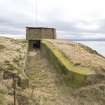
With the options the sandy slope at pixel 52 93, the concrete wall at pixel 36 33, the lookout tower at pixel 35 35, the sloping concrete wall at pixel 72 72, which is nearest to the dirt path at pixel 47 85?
the sandy slope at pixel 52 93

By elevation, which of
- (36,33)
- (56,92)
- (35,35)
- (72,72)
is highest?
(36,33)

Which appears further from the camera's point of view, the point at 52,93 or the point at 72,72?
the point at 72,72

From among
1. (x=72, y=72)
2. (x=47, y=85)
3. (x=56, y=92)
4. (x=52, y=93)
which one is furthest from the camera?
(x=47, y=85)

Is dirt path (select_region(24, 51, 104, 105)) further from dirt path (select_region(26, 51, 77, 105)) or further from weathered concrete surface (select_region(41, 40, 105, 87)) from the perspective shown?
weathered concrete surface (select_region(41, 40, 105, 87))

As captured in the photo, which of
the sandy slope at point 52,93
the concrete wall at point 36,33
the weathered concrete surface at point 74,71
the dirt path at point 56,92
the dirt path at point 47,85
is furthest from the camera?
the concrete wall at point 36,33

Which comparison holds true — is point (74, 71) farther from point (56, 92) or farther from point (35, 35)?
point (35, 35)

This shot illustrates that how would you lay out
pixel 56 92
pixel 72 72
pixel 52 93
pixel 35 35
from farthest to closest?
pixel 35 35, pixel 72 72, pixel 56 92, pixel 52 93

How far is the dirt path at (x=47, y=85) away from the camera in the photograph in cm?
968

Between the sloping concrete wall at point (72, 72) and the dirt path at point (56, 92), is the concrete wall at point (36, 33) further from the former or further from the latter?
the dirt path at point (56, 92)

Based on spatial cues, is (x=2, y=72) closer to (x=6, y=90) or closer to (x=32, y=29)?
(x=6, y=90)

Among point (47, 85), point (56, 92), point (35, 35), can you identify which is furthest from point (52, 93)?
point (35, 35)

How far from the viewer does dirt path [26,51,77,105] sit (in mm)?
9680

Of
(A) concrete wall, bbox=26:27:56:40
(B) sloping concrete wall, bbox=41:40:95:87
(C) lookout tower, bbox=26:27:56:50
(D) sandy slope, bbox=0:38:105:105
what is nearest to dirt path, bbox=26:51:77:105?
(D) sandy slope, bbox=0:38:105:105

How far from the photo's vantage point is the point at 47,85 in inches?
457
